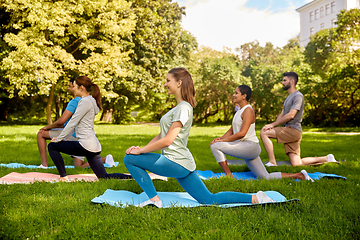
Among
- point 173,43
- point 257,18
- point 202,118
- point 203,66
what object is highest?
point 257,18

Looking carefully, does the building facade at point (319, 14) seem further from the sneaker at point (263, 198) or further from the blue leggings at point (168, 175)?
the blue leggings at point (168, 175)

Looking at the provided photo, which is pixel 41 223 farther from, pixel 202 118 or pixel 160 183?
pixel 202 118

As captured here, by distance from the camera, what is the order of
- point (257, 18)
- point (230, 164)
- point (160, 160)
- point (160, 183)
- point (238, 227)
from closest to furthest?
1. point (238, 227)
2. point (160, 160)
3. point (160, 183)
4. point (230, 164)
5. point (257, 18)

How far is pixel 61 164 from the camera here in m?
5.25

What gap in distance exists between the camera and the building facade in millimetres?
57312

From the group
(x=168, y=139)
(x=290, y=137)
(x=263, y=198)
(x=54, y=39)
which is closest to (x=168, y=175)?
(x=168, y=139)

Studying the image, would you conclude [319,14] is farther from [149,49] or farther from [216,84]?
[149,49]

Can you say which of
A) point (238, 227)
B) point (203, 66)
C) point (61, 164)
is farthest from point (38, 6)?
point (238, 227)

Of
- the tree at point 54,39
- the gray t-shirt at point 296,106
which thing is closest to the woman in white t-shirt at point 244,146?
the gray t-shirt at point 296,106

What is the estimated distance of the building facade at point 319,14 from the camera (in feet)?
188

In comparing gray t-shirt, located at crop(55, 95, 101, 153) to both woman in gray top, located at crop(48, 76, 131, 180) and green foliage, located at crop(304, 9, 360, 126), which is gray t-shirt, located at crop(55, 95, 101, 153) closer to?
woman in gray top, located at crop(48, 76, 131, 180)

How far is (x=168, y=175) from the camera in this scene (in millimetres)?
3453

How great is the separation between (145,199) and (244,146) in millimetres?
2054

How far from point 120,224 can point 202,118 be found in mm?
28774
